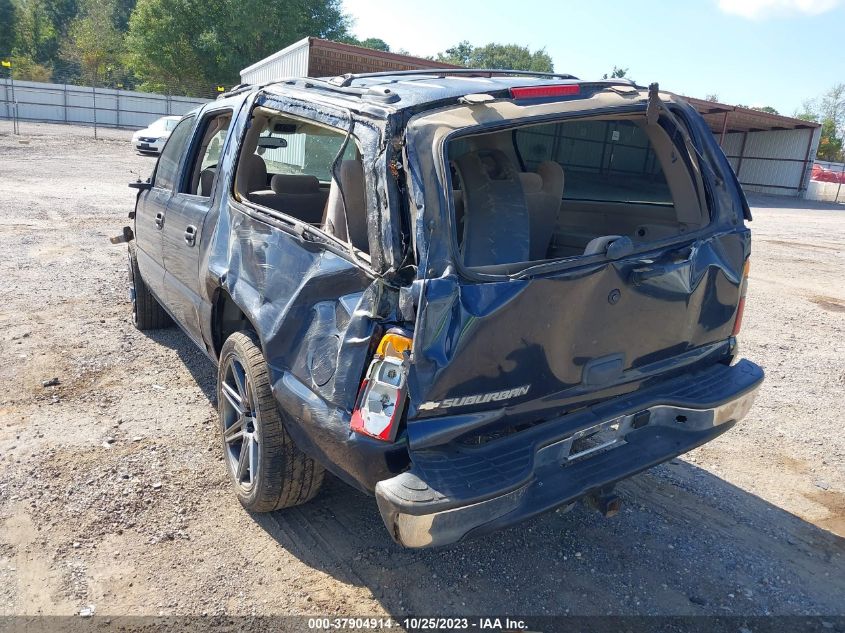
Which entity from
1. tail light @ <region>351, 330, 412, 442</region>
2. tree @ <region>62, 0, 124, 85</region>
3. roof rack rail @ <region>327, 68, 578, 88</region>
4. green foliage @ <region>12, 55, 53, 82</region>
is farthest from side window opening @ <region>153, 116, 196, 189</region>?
green foliage @ <region>12, 55, 53, 82</region>

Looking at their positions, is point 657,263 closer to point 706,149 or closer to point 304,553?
point 706,149

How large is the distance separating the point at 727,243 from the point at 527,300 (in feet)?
4.16

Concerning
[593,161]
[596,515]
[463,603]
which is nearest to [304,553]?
[463,603]

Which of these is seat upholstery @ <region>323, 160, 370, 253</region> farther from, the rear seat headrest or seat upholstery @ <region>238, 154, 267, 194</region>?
the rear seat headrest


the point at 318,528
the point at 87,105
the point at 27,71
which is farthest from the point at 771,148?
the point at 27,71

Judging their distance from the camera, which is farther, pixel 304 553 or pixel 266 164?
pixel 266 164

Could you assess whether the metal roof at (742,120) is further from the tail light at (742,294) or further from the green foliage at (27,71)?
the green foliage at (27,71)

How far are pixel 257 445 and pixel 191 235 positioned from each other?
59.3 inches

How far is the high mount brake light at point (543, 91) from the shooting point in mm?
2580

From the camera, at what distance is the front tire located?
2842 millimetres

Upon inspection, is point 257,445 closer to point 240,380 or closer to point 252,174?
point 240,380

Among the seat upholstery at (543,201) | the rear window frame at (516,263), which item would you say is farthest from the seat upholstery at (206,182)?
the rear window frame at (516,263)

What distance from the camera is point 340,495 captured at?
131 inches

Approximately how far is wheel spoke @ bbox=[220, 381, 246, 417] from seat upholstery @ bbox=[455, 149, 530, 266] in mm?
1387
